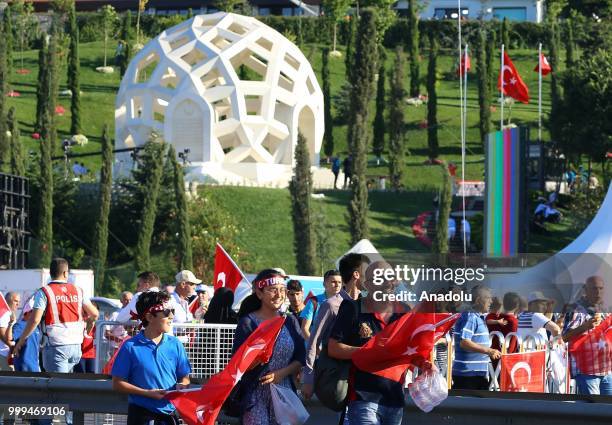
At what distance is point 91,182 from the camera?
52.6 meters

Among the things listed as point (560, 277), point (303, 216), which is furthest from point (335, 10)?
point (560, 277)

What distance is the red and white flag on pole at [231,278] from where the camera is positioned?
18578 mm

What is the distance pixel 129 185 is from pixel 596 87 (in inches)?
787

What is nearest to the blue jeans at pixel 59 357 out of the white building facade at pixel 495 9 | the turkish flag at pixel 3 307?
the turkish flag at pixel 3 307

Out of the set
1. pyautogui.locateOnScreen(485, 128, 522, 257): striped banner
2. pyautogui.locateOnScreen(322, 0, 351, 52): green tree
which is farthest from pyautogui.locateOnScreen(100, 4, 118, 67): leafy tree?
pyautogui.locateOnScreen(485, 128, 522, 257): striped banner

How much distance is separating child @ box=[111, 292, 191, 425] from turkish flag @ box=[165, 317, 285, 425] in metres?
0.11

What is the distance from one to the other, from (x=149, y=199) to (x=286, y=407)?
37523mm

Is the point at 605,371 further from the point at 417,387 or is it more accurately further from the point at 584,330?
the point at 417,387

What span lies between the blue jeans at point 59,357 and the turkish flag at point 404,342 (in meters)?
4.69

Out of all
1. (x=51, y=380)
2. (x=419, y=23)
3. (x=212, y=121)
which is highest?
(x=419, y=23)

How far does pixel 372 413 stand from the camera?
29.5ft

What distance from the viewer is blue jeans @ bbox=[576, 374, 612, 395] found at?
477 inches

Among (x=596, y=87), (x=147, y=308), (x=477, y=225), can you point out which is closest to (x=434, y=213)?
(x=477, y=225)

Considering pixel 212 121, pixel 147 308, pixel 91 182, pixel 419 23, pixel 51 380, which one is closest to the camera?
pixel 147 308
